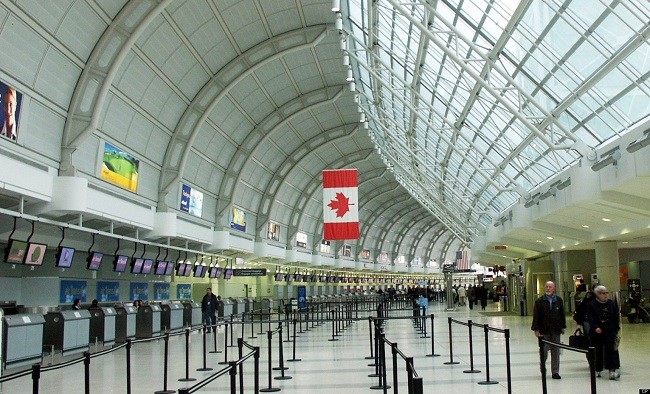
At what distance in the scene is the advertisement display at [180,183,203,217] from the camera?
1486 inches

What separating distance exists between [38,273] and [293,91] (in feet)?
67.6

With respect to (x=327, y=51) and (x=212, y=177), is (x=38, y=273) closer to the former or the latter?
(x=212, y=177)

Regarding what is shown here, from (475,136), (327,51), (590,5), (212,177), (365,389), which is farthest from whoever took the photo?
(212,177)

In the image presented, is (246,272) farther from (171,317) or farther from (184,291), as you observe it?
(171,317)

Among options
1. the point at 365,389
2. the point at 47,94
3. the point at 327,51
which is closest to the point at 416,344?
the point at 365,389

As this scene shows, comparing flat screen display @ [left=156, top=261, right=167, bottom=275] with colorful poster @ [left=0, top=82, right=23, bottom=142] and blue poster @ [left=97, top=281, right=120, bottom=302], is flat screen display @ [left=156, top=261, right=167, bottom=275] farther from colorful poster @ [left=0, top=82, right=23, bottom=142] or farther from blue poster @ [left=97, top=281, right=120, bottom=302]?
colorful poster @ [left=0, top=82, right=23, bottom=142]

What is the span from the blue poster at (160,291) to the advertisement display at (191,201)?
4.32 meters

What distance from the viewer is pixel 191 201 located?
128 feet

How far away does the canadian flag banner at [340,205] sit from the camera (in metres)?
25.4

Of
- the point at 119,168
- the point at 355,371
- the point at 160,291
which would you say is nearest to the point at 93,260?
the point at 119,168

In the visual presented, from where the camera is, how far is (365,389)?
1359 cm

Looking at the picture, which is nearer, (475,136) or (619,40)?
(619,40)

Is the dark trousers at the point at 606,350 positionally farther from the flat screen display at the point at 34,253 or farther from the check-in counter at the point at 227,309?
the check-in counter at the point at 227,309

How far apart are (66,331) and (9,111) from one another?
6.72m
